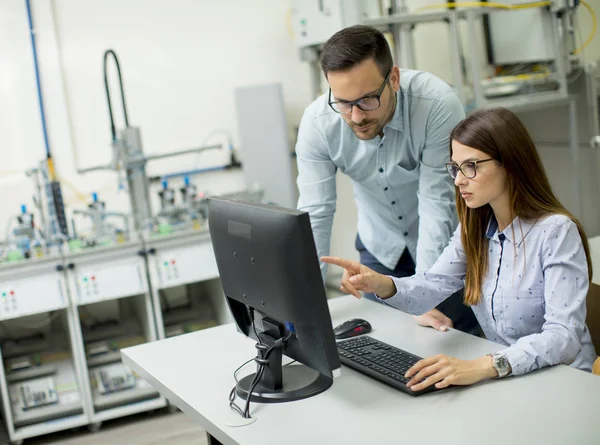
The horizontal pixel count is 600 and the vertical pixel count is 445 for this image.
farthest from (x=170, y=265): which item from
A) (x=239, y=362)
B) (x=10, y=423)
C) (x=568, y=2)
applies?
(x=568, y=2)

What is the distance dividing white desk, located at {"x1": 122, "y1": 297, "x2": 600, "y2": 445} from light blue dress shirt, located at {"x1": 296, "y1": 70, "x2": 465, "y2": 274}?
386 mm

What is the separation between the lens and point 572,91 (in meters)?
4.14

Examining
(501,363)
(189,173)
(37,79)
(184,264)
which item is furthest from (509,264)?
(37,79)

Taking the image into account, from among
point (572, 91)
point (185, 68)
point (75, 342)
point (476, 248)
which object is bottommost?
point (75, 342)

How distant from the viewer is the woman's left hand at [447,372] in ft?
4.62

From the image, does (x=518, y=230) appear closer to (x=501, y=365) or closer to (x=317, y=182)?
(x=501, y=365)

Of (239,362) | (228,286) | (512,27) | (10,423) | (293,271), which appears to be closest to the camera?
(293,271)

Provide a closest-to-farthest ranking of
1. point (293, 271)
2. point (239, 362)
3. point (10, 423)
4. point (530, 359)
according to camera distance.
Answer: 1. point (293, 271)
2. point (530, 359)
3. point (239, 362)
4. point (10, 423)

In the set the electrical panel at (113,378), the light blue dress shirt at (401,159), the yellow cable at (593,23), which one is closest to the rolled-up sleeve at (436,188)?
the light blue dress shirt at (401,159)

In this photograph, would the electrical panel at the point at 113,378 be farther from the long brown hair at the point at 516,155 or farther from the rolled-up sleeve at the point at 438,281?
the long brown hair at the point at 516,155

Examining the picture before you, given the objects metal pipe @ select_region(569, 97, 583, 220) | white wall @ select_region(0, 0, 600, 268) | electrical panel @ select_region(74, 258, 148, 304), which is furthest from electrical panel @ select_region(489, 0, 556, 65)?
electrical panel @ select_region(74, 258, 148, 304)

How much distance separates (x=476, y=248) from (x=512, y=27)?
8.55 ft

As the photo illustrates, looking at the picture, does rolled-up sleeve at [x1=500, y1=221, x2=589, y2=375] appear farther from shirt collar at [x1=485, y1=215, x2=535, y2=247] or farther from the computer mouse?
the computer mouse

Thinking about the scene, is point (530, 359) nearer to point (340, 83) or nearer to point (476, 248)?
point (476, 248)
